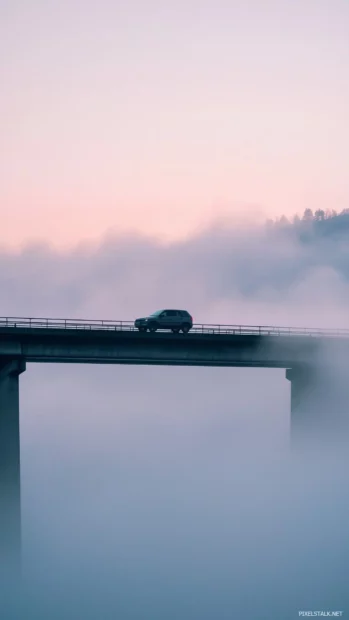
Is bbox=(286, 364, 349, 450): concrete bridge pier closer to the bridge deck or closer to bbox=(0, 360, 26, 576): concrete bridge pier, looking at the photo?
the bridge deck

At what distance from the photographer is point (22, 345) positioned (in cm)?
4897

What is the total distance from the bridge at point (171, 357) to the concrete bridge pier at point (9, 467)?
7cm

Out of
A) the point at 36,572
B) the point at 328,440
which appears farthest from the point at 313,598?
the point at 36,572

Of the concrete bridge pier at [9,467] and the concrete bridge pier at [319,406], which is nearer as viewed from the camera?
the concrete bridge pier at [9,467]

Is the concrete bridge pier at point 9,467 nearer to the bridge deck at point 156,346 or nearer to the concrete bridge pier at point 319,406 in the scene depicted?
the bridge deck at point 156,346

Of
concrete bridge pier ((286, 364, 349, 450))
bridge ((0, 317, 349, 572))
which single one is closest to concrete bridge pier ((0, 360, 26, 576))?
bridge ((0, 317, 349, 572))

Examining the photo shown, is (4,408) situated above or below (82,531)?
above

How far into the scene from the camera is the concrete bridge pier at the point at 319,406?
5509cm

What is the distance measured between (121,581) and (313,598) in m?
17.7

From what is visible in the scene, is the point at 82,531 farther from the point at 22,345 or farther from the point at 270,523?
the point at 22,345

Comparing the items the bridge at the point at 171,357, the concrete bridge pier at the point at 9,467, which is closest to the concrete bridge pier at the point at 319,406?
the bridge at the point at 171,357

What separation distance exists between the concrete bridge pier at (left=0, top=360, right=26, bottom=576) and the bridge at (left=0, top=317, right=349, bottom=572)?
73 mm

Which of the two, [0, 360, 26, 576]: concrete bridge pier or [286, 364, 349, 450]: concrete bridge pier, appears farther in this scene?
[286, 364, 349, 450]: concrete bridge pier

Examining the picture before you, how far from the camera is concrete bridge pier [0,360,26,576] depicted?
49000 mm
